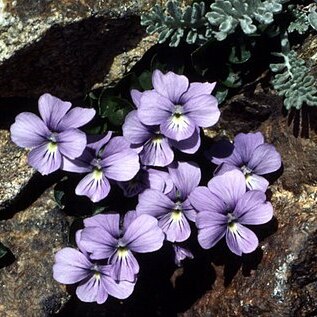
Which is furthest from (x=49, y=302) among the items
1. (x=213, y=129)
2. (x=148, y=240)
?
(x=213, y=129)

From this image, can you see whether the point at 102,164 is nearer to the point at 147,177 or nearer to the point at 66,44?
the point at 147,177

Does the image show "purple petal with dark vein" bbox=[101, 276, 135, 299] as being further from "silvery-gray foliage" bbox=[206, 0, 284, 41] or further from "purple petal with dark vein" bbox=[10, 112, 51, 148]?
"silvery-gray foliage" bbox=[206, 0, 284, 41]

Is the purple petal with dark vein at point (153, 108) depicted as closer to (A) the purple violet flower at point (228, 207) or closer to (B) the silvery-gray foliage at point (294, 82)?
(A) the purple violet flower at point (228, 207)

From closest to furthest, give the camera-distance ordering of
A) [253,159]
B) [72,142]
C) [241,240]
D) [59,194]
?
[72,142] → [241,240] → [253,159] → [59,194]

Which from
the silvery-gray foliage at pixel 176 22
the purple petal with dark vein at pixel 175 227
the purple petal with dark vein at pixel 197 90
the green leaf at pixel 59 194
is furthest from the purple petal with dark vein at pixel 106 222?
the silvery-gray foliage at pixel 176 22

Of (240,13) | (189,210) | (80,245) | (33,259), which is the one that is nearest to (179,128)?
(189,210)

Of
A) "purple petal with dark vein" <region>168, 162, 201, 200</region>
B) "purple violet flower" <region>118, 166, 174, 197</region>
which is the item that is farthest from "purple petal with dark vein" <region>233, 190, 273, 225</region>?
"purple violet flower" <region>118, 166, 174, 197</region>
